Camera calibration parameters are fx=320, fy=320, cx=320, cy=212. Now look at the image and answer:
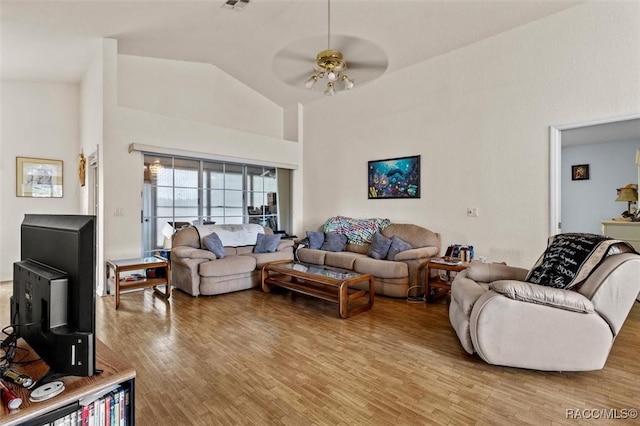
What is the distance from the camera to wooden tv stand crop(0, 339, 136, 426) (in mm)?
856

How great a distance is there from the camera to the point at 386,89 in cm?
540

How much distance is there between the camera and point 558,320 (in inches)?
83.1

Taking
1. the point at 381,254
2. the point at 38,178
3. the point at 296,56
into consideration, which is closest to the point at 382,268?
the point at 381,254

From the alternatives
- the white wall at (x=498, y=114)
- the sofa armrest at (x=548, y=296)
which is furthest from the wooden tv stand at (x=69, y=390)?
the white wall at (x=498, y=114)

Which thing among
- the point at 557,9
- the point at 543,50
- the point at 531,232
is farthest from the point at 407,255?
the point at 557,9

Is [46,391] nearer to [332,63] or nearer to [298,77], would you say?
[332,63]

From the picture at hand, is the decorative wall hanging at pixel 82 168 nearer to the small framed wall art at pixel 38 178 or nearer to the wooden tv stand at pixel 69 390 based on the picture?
the small framed wall art at pixel 38 178

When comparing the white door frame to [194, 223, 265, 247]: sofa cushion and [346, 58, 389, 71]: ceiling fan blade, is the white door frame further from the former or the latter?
[194, 223, 265, 247]: sofa cushion

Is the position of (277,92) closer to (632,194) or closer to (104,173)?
(104,173)

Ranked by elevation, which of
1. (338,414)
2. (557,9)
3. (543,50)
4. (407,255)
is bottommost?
(338,414)

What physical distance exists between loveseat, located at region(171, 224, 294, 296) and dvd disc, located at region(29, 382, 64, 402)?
10.3 ft

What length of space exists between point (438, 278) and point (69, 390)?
12.9 ft

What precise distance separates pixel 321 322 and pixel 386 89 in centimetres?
402

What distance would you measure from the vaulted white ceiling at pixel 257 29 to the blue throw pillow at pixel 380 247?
227cm
